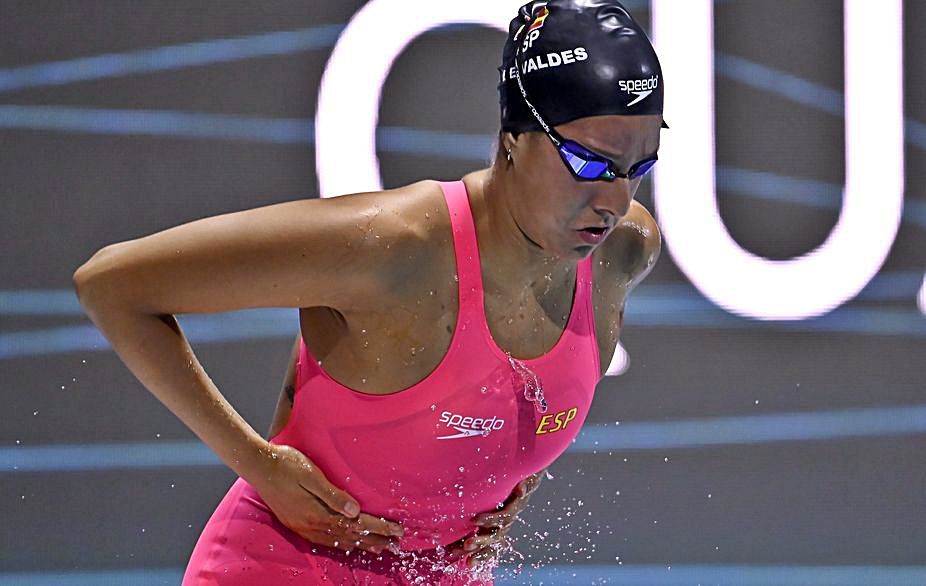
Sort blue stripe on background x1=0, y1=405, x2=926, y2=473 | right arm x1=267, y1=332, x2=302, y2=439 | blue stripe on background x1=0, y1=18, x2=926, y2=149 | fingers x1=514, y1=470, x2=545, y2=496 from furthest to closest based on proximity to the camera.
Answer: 1. blue stripe on background x1=0, y1=405, x2=926, y2=473
2. blue stripe on background x1=0, y1=18, x2=926, y2=149
3. fingers x1=514, y1=470, x2=545, y2=496
4. right arm x1=267, y1=332, x2=302, y2=439

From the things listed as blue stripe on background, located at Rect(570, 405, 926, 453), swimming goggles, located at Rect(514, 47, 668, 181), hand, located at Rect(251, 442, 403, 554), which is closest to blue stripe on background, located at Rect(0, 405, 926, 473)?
blue stripe on background, located at Rect(570, 405, 926, 453)

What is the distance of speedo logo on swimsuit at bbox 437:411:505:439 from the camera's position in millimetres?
1811

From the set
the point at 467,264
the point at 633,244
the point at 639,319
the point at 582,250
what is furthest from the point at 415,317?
the point at 639,319

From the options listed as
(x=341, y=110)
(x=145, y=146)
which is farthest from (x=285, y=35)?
(x=145, y=146)

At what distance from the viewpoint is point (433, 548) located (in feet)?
6.57

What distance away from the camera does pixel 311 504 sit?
186cm

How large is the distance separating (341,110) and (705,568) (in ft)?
6.03

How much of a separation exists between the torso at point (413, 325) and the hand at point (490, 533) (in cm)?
32

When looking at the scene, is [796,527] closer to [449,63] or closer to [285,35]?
[449,63]

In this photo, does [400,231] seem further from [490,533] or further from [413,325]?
[490,533]

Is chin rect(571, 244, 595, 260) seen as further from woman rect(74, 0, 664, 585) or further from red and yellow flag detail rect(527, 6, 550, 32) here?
red and yellow flag detail rect(527, 6, 550, 32)

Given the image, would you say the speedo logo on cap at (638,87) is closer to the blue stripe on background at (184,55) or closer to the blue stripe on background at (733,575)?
the blue stripe on background at (184,55)

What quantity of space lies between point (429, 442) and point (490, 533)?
11.7 inches

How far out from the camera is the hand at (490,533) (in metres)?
2.02
